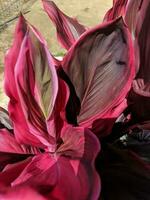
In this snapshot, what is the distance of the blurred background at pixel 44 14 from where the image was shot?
2270 mm

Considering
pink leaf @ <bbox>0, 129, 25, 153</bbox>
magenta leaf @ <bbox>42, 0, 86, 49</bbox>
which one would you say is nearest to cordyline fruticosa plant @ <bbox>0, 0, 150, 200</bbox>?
pink leaf @ <bbox>0, 129, 25, 153</bbox>

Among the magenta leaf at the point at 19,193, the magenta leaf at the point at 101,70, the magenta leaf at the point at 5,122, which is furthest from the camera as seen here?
the magenta leaf at the point at 5,122

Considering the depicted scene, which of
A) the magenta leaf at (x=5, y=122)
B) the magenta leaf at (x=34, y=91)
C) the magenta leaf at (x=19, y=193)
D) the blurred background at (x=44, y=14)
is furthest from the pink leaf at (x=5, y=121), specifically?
the blurred background at (x=44, y=14)

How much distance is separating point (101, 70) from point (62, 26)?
197 millimetres

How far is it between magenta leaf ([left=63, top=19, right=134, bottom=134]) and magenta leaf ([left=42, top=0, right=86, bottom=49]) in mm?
164

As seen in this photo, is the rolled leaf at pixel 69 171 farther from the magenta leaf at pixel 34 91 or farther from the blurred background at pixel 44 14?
the blurred background at pixel 44 14

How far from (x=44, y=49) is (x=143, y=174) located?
0.69 ft

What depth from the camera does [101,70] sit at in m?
0.67

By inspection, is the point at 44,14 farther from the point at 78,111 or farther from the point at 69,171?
the point at 69,171

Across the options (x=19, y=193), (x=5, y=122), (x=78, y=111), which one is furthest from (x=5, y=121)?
(x=19, y=193)

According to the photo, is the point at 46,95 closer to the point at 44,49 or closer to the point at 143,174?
the point at 44,49

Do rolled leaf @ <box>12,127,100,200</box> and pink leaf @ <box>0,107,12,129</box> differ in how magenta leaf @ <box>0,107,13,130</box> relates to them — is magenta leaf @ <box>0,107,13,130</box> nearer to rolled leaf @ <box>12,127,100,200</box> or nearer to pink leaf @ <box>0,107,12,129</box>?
pink leaf @ <box>0,107,12,129</box>

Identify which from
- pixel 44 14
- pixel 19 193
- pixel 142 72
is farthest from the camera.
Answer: pixel 44 14

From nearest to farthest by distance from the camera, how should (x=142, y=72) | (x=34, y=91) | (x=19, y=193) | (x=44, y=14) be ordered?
(x=19, y=193) → (x=34, y=91) → (x=142, y=72) → (x=44, y=14)
